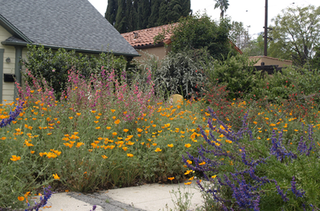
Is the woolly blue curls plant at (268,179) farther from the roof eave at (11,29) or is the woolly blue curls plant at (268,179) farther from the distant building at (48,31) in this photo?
the roof eave at (11,29)

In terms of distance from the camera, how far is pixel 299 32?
106 ft

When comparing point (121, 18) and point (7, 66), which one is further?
point (121, 18)

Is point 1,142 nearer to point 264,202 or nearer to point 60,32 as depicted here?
point 264,202

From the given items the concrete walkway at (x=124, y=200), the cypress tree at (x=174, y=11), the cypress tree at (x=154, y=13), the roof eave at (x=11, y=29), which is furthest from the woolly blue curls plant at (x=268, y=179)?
the cypress tree at (x=154, y=13)

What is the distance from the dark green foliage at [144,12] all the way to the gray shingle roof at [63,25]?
9940 mm

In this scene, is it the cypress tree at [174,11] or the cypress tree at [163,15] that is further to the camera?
the cypress tree at [163,15]

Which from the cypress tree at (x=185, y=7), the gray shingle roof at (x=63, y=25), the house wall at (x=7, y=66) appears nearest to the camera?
the house wall at (x=7, y=66)

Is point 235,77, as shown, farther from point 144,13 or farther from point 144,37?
point 144,13

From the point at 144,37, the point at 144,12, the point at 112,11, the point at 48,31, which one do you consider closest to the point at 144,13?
the point at 144,12

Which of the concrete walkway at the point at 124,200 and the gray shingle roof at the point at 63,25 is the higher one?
the gray shingle roof at the point at 63,25

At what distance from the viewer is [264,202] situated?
8.00ft

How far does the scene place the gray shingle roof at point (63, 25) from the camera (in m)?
12.5

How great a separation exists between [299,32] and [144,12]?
18.0 m

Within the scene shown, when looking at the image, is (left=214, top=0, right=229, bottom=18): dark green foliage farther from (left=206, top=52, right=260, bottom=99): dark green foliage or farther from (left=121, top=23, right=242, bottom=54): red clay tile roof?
(left=206, top=52, right=260, bottom=99): dark green foliage
